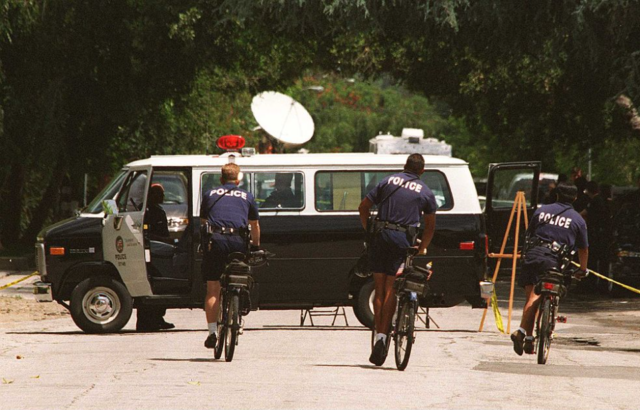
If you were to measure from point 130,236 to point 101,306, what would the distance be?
2.95 ft

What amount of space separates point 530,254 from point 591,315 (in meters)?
6.92

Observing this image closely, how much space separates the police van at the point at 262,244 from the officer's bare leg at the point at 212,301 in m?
3.13

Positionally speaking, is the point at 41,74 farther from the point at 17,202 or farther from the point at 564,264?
the point at 564,264

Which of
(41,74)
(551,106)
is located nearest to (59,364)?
(41,74)

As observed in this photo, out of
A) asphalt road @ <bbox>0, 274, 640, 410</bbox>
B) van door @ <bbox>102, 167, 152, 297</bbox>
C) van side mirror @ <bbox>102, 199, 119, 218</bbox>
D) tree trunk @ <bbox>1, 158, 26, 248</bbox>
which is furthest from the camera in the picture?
tree trunk @ <bbox>1, 158, 26, 248</bbox>

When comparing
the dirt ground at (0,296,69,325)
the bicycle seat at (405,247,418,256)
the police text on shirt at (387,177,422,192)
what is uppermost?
the police text on shirt at (387,177,422,192)

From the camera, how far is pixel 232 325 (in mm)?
11289

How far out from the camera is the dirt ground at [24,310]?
690 inches

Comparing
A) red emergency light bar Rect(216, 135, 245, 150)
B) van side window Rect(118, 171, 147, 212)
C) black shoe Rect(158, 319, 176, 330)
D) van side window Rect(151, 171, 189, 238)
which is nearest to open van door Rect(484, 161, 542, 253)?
red emergency light bar Rect(216, 135, 245, 150)

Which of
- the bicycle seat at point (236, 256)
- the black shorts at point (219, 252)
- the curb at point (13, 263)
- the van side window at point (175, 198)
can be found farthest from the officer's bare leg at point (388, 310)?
the curb at point (13, 263)

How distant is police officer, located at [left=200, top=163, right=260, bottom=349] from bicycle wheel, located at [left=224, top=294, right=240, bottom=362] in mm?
229

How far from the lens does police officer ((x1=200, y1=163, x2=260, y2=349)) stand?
1158 cm

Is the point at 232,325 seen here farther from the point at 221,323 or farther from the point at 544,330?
the point at 544,330

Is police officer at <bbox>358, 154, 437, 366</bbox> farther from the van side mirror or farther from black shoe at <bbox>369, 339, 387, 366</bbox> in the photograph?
the van side mirror
